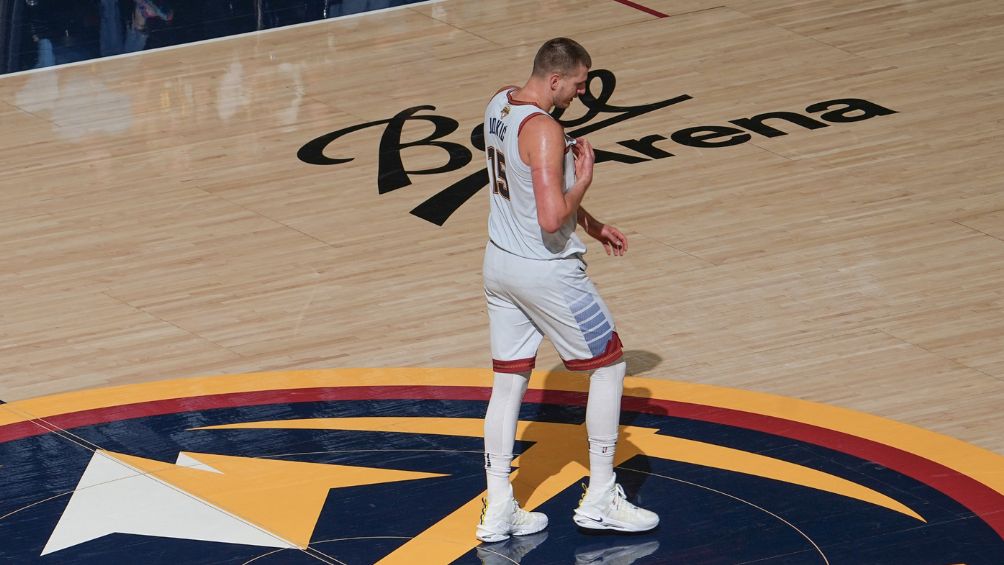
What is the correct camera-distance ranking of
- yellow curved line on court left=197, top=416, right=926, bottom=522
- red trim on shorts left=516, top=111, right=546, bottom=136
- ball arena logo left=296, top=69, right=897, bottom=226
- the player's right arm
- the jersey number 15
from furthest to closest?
1. ball arena logo left=296, top=69, right=897, bottom=226
2. yellow curved line on court left=197, top=416, right=926, bottom=522
3. the jersey number 15
4. red trim on shorts left=516, top=111, right=546, bottom=136
5. the player's right arm

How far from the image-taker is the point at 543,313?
18.0 feet

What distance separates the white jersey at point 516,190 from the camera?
5398 millimetres

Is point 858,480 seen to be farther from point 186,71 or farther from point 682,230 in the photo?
point 186,71

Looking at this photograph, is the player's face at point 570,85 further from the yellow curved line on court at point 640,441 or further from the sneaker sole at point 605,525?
the yellow curved line on court at point 640,441

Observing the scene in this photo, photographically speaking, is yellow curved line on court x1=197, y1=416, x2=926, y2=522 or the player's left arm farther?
yellow curved line on court x1=197, y1=416, x2=926, y2=522

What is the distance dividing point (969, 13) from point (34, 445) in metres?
8.09

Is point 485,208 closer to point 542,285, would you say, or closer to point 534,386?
point 534,386

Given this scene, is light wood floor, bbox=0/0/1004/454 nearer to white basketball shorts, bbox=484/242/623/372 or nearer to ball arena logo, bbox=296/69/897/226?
ball arena logo, bbox=296/69/897/226

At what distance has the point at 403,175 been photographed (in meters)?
9.62

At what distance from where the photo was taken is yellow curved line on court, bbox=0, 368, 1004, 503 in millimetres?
6426

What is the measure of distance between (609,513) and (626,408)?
3.77ft

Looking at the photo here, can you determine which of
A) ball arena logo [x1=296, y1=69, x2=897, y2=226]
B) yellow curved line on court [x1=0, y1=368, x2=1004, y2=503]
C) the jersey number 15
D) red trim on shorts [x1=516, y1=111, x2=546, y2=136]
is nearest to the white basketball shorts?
the jersey number 15

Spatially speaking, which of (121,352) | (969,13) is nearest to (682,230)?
(121,352)

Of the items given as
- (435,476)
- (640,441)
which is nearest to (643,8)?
(640,441)
